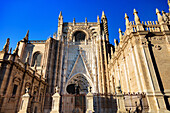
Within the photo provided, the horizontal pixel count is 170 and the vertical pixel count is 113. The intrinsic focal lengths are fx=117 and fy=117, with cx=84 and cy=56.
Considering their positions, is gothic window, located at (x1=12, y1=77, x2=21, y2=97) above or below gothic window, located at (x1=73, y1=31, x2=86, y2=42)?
below

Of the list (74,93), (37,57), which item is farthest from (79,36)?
(74,93)

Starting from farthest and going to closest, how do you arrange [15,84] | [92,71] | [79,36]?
[79,36] < [92,71] < [15,84]

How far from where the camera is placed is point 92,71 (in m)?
24.3

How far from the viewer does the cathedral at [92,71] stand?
10.0m

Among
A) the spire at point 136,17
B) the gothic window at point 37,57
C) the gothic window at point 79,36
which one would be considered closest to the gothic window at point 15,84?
the gothic window at point 37,57

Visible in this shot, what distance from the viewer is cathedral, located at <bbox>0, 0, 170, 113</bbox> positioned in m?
10.0

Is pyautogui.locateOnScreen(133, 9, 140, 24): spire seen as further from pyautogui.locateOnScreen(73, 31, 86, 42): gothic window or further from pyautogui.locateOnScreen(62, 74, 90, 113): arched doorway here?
pyautogui.locateOnScreen(73, 31, 86, 42): gothic window

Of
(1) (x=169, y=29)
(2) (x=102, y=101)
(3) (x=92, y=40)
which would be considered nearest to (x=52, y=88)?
(2) (x=102, y=101)

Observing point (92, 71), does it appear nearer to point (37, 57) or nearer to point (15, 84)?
point (37, 57)

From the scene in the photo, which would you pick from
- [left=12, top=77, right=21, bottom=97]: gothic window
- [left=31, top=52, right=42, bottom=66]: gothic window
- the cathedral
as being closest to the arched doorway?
the cathedral

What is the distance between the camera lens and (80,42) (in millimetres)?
27906

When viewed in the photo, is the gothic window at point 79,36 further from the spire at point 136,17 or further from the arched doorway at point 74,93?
the spire at point 136,17

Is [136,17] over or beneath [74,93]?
over

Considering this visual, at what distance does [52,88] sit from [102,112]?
9.69 m
